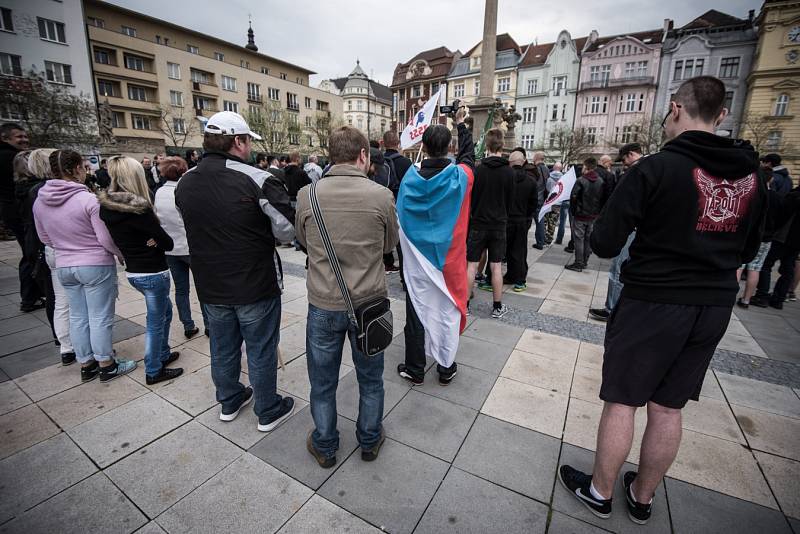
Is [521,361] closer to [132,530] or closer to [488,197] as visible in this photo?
[488,197]

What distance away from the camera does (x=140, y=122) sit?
3494 centimetres

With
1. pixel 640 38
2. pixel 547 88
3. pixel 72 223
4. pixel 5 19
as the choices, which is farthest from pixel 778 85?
pixel 5 19

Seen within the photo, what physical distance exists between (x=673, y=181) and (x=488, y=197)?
3126 mm

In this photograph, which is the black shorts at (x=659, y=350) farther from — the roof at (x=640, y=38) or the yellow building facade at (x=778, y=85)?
the roof at (x=640, y=38)

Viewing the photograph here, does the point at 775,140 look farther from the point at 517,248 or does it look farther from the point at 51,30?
the point at 51,30

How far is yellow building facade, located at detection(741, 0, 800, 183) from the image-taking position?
96.4 feet

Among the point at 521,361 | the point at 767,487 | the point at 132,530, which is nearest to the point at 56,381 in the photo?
the point at 132,530

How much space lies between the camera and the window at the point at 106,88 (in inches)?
1291

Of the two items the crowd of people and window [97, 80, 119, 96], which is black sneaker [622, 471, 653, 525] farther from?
window [97, 80, 119, 96]

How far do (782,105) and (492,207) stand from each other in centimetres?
4130

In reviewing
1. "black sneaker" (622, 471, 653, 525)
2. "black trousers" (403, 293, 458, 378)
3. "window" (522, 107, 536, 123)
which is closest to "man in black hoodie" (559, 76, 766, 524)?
"black sneaker" (622, 471, 653, 525)

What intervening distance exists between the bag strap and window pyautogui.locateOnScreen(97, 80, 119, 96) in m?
42.7

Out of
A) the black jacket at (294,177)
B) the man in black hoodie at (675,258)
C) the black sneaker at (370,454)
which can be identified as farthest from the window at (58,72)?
the man in black hoodie at (675,258)

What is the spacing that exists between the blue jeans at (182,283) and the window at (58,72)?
34.0 meters
